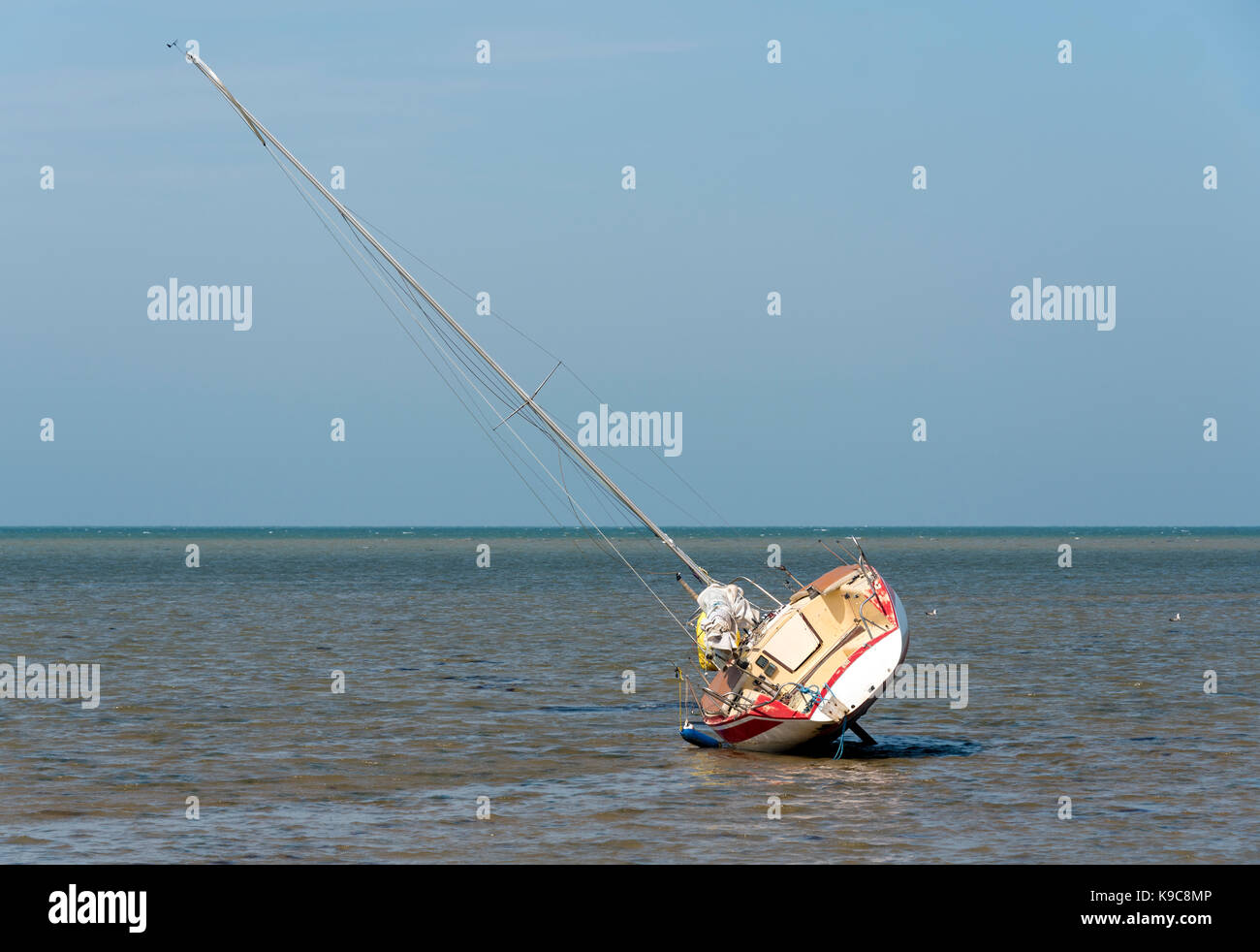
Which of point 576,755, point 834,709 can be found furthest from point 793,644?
point 576,755

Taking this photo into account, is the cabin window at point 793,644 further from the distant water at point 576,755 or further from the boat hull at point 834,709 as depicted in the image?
the distant water at point 576,755

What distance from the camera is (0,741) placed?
31469mm

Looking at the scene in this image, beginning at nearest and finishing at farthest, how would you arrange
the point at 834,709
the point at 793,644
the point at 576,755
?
the point at 834,709, the point at 793,644, the point at 576,755

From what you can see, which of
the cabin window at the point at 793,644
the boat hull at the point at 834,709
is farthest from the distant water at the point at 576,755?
the cabin window at the point at 793,644

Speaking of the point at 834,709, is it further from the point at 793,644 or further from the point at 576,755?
the point at 576,755

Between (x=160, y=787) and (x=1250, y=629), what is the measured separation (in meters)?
50.5

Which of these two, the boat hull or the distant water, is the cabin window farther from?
the distant water

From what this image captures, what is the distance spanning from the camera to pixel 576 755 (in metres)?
30.0

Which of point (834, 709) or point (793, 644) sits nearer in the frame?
point (834, 709)

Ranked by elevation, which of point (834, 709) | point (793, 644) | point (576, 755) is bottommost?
point (576, 755)

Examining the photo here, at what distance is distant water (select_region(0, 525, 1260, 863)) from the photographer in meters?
21.8
